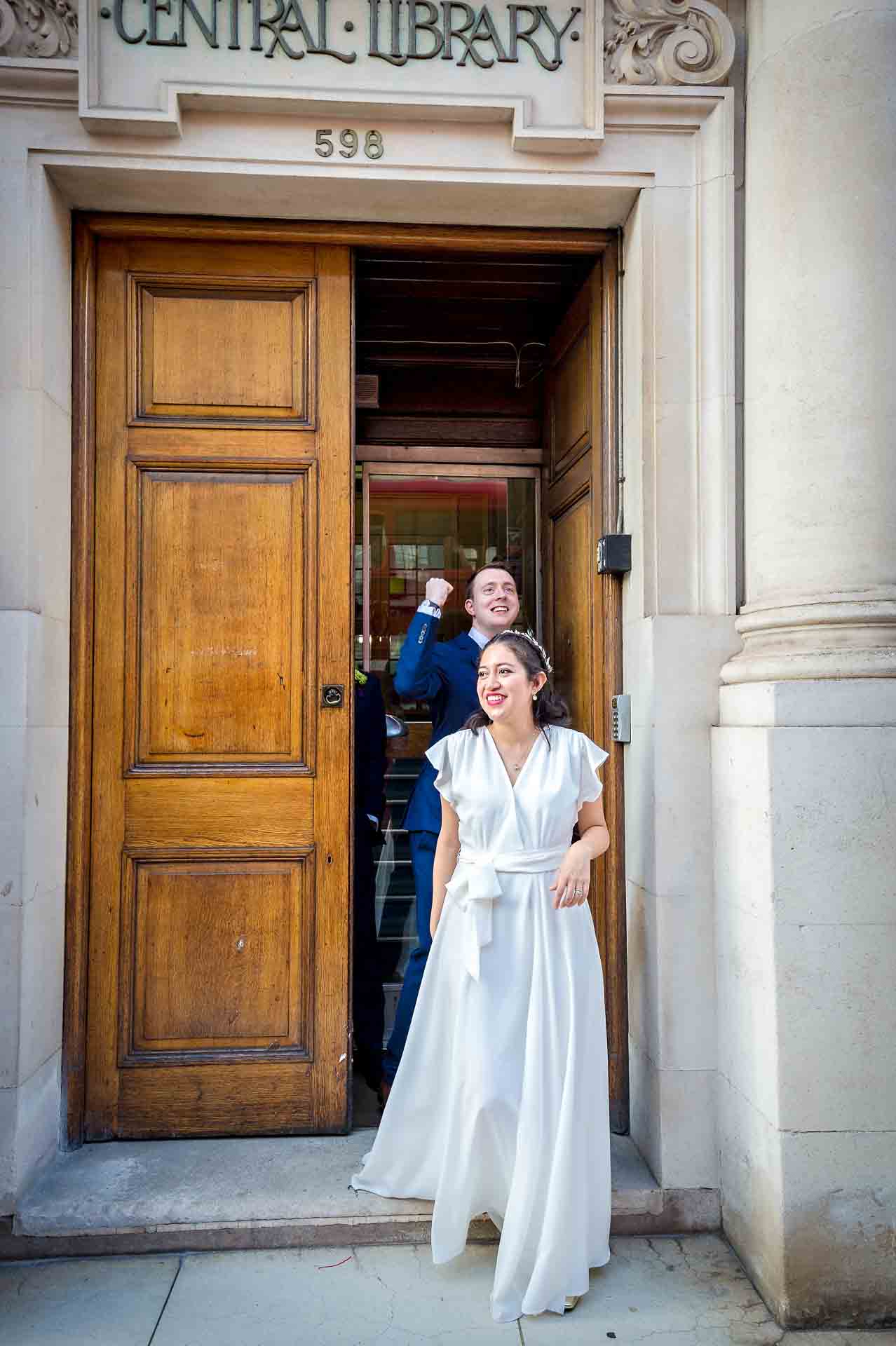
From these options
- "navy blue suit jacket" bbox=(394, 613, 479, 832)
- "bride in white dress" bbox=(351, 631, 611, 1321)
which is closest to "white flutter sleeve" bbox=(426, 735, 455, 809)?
"bride in white dress" bbox=(351, 631, 611, 1321)

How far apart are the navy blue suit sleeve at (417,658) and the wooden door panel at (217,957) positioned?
0.75 m

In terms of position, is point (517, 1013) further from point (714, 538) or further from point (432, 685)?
point (714, 538)

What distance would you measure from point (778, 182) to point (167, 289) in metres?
2.25

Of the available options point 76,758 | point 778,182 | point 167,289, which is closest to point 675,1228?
point 76,758

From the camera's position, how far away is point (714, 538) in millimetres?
3369

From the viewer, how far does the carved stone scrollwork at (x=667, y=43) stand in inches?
132

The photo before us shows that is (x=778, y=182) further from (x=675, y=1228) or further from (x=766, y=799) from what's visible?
(x=675, y=1228)

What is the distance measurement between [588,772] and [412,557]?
3.43 meters

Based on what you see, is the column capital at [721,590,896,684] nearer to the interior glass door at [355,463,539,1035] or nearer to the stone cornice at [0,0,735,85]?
the stone cornice at [0,0,735,85]

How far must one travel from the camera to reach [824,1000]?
110 inches

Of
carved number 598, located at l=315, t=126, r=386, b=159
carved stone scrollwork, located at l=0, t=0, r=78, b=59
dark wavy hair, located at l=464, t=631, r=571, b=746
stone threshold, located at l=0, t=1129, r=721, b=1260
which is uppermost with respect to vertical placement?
carved stone scrollwork, located at l=0, t=0, r=78, b=59

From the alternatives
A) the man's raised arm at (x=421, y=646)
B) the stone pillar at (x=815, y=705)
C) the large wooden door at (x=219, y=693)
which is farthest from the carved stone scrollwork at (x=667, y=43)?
the man's raised arm at (x=421, y=646)

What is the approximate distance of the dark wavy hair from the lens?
2.93m

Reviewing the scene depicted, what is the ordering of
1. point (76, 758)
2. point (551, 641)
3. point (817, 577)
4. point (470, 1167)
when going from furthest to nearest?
point (551, 641)
point (76, 758)
point (817, 577)
point (470, 1167)
